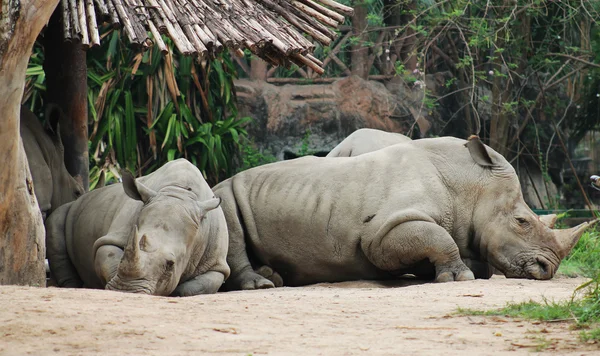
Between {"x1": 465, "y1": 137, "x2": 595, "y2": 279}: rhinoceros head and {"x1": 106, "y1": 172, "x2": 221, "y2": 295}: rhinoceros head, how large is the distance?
93.5 inches

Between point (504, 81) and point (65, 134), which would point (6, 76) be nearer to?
point (65, 134)

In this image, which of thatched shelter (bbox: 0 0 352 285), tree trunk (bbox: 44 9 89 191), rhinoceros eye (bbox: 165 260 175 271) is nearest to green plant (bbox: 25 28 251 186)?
tree trunk (bbox: 44 9 89 191)

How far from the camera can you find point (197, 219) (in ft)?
23.1

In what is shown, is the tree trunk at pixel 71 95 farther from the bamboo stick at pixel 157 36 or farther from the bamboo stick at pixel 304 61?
the bamboo stick at pixel 304 61

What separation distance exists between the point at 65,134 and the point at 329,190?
274cm

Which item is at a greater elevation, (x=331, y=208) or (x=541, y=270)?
(x=331, y=208)

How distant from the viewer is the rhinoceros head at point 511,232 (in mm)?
8102

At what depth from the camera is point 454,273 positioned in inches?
307

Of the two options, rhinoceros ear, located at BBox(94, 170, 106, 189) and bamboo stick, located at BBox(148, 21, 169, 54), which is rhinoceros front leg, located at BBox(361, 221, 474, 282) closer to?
bamboo stick, located at BBox(148, 21, 169, 54)

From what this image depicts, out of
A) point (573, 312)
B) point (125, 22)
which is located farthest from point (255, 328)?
point (125, 22)

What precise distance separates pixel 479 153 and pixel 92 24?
3.35 meters

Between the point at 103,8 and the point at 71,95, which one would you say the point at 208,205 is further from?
the point at 71,95

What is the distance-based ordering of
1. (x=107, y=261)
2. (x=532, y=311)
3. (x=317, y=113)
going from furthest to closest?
(x=317, y=113), (x=107, y=261), (x=532, y=311)

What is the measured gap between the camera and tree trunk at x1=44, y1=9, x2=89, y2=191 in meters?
9.34
